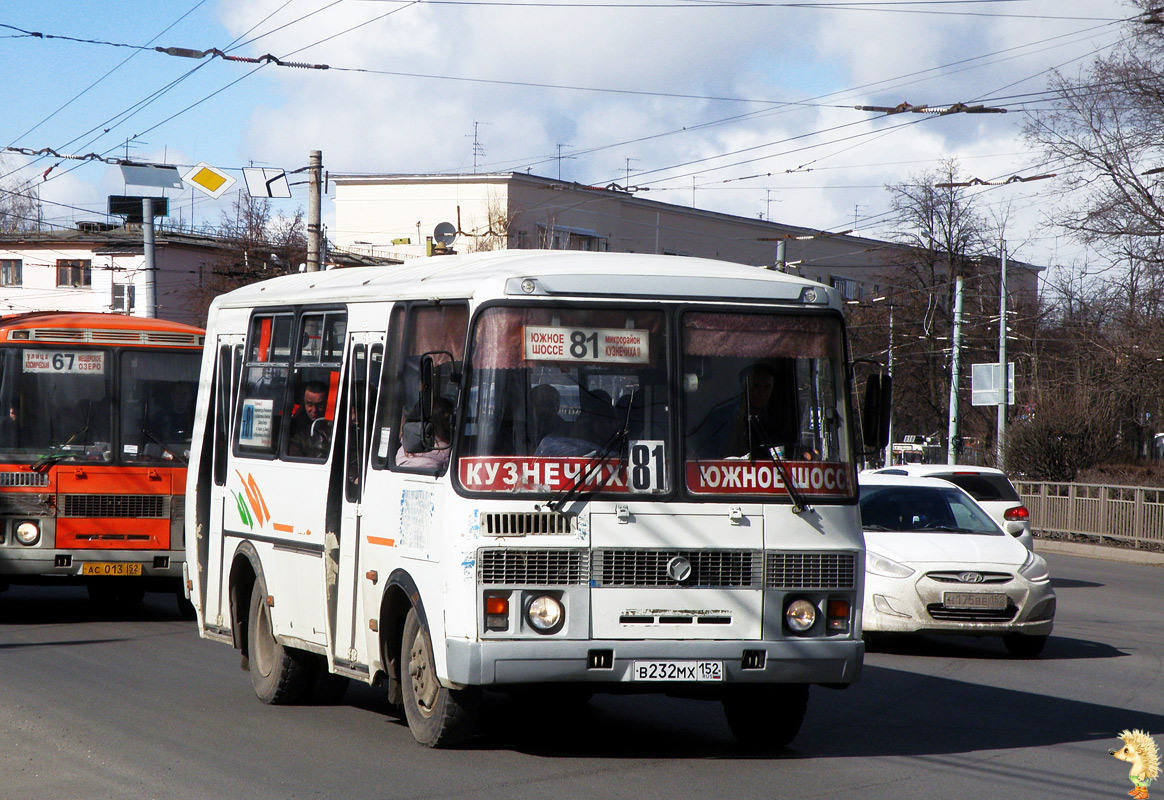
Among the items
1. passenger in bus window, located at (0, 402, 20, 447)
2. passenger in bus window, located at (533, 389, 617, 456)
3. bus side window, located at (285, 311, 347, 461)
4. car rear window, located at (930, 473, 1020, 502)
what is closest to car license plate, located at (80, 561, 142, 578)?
passenger in bus window, located at (0, 402, 20, 447)

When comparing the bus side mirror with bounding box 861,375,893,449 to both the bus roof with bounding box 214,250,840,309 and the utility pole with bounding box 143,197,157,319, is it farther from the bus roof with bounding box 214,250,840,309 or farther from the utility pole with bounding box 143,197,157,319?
the utility pole with bounding box 143,197,157,319

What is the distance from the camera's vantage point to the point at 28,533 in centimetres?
1497

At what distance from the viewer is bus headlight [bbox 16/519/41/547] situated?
14.9 meters

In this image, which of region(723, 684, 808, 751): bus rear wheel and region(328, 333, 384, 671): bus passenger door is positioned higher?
region(328, 333, 384, 671): bus passenger door

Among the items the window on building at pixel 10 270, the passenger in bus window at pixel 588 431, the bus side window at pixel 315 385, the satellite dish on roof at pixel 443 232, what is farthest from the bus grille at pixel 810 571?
the window on building at pixel 10 270

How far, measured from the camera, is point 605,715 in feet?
32.4

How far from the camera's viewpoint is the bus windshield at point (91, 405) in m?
15.1

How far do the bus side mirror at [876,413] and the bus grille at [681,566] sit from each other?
1.01 m

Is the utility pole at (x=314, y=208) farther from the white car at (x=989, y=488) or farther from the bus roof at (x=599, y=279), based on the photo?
the bus roof at (x=599, y=279)

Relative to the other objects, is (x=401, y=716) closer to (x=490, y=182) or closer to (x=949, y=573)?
(x=949, y=573)

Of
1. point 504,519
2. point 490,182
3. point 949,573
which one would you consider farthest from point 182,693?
point 490,182

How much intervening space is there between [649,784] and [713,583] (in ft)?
3.51

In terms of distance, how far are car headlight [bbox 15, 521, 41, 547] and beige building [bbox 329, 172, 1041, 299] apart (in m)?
49.1
